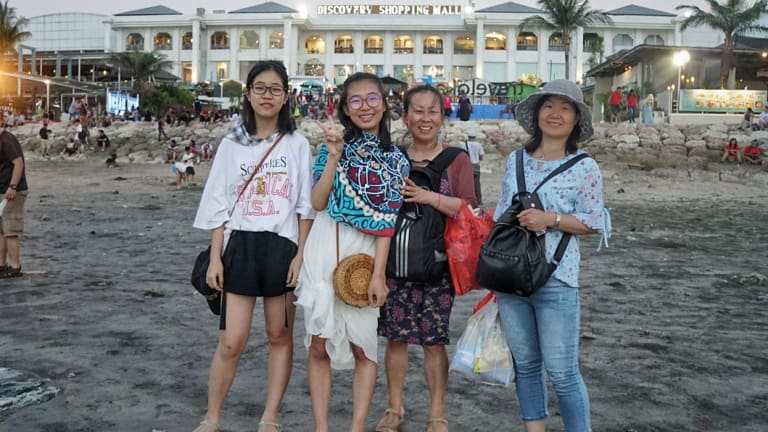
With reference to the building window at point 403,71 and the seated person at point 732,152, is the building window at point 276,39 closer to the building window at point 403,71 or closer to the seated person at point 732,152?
the building window at point 403,71

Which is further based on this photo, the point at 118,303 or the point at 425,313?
the point at 118,303

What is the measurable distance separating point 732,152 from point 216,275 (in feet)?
74.7

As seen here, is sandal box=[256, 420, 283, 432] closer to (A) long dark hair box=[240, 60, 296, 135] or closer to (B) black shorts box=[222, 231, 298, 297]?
(B) black shorts box=[222, 231, 298, 297]

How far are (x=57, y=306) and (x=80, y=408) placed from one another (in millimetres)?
2721

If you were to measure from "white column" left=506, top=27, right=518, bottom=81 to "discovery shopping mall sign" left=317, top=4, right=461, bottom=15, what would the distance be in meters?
6.67

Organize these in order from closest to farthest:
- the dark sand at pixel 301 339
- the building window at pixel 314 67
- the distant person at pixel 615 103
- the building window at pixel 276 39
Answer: the dark sand at pixel 301 339, the distant person at pixel 615 103, the building window at pixel 276 39, the building window at pixel 314 67

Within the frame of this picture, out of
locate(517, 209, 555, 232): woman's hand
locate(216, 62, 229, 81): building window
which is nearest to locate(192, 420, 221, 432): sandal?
locate(517, 209, 555, 232): woman's hand

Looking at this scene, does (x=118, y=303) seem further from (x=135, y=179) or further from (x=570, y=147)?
(x=135, y=179)

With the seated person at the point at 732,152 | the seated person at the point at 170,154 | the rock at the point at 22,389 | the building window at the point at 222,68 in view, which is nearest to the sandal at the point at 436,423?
the rock at the point at 22,389

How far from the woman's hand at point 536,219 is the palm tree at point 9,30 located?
6349 cm

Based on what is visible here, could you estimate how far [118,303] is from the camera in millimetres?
6402

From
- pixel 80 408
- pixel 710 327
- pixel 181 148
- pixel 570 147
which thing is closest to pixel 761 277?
pixel 710 327

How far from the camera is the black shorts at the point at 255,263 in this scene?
3.28 meters

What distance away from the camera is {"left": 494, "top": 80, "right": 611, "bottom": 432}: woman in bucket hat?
117 inches
